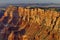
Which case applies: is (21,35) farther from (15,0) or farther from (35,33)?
(15,0)

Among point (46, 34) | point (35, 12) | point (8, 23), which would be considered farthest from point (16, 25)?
point (46, 34)

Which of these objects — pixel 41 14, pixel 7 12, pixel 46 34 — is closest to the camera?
pixel 46 34

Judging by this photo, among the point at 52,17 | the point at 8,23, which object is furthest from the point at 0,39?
the point at 52,17

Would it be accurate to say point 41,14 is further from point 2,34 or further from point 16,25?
point 2,34

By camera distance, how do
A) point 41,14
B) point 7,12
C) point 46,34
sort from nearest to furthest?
point 46,34 → point 41,14 → point 7,12

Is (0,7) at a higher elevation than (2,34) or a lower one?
higher

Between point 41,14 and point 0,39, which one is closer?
point 0,39
